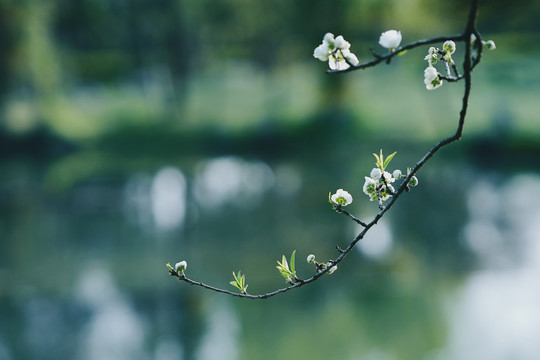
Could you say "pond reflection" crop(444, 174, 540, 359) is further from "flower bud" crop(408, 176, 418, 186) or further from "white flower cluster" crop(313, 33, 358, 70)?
"white flower cluster" crop(313, 33, 358, 70)

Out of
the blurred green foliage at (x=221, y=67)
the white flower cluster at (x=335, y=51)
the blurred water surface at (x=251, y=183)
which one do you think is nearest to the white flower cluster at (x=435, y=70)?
the white flower cluster at (x=335, y=51)

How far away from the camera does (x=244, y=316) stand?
4828mm

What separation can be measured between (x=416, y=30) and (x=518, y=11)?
1568mm

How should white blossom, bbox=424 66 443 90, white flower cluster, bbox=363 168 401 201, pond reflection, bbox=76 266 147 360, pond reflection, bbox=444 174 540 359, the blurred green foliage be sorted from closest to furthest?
white blossom, bbox=424 66 443 90, white flower cluster, bbox=363 168 401 201, pond reflection, bbox=444 174 540 359, pond reflection, bbox=76 266 147 360, the blurred green foliage

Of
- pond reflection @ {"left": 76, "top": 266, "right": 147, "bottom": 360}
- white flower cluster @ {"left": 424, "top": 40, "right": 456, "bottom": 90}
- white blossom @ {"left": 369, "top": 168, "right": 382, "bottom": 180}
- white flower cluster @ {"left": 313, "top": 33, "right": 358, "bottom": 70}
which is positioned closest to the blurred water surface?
pond reflection @ {"left": 76, "top": 266, "right": 147, "bottom": 360}

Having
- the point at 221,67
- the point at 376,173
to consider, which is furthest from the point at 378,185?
the point at 221,67

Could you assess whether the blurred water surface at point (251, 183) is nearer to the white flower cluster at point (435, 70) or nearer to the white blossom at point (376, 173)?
the white blossom at point (376, 173)

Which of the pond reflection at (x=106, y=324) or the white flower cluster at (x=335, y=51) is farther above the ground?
the white flower cluster at (x=335, y=51)

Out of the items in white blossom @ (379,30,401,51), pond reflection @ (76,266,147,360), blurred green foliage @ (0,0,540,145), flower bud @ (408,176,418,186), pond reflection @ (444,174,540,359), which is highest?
white blossom @ (379,30,401,51)

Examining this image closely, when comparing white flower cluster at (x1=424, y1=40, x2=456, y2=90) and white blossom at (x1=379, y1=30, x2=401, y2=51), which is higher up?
white blossom at (x1=379, y1=30, x2=401, y2=51)

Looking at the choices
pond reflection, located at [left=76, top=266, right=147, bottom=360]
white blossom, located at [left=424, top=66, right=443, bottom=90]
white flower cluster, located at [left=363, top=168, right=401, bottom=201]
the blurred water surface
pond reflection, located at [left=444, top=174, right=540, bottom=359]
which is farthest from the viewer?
the blurred water surface

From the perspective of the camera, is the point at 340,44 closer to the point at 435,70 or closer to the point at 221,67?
the point at 435,70

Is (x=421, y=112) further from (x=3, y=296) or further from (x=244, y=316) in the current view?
(x=3, y=296)

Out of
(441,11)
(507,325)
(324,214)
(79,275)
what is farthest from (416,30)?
(79,275)
